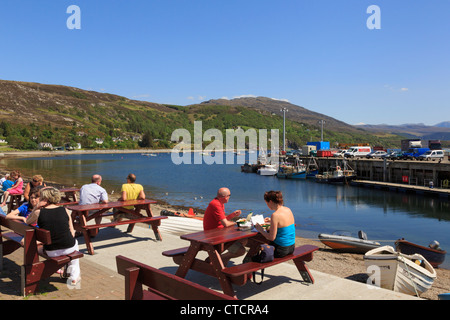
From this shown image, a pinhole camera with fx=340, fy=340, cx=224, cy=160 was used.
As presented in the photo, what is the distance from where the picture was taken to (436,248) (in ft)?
43.2

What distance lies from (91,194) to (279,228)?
5669 mm

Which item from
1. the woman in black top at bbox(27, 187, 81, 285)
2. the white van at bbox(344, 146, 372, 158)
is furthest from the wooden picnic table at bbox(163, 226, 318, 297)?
the white van at bbox(344, 146, 372, 158)

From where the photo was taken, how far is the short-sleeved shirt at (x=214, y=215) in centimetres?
658

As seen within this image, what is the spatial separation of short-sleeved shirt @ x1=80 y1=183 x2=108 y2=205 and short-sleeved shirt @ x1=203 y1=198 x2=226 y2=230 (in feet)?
12.7

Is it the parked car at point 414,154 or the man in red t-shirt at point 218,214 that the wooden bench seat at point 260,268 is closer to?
the man in red t-shirt at point 218,214

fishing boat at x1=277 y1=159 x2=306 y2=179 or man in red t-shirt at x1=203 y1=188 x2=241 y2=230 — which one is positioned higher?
man in red t-shirt at x1=203 y1=188 x2=241 y2=230

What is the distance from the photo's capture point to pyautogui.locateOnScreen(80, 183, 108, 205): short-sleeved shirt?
9109mm

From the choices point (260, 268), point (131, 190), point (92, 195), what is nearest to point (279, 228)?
point (260, 268)

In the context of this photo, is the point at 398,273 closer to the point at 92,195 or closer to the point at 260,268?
the point at 260,268

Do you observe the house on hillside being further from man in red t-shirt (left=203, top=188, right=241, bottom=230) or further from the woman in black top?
man in red t-shirt (left=203, top=188, right=241, bottom=230)

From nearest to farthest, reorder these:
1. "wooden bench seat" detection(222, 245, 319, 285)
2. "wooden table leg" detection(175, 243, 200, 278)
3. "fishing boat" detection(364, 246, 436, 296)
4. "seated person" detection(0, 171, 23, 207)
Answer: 1. "wooden bench seat" detection(222, 245, 319, 285)
2. "wooden table leg" detection(175, 243, 200, 278)
3. "fishing boat" detection(364, 246, 436, 296)
4. "seated person" detection(0, 171, 23, 207)
